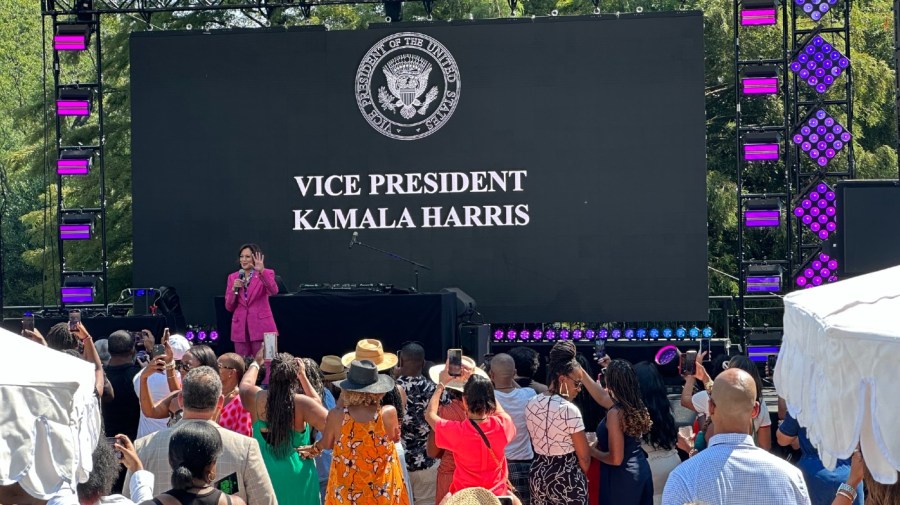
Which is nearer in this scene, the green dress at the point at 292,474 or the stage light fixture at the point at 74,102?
the green dress at the point at 292,474

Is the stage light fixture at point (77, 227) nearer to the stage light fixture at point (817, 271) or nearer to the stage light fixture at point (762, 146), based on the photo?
the stage light fixture at point (762, 146)

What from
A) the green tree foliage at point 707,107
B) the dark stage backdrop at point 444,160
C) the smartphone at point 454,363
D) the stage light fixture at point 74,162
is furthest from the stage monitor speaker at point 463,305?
the green tree foliage at point 707,107

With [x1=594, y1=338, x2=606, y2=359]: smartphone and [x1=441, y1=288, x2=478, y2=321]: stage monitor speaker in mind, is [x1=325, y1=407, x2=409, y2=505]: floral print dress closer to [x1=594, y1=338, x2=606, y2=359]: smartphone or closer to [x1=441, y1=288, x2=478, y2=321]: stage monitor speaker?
[x1=594, y1=338, x2=606, y2=359]: smartphone

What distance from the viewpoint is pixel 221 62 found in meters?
13.4

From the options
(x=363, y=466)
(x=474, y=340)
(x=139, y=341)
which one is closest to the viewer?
(x=363, y=466)

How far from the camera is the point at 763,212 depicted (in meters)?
12.9

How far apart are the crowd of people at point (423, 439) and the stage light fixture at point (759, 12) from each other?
662 cm

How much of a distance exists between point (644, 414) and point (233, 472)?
93.2 inches

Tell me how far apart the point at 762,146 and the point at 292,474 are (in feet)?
27.2

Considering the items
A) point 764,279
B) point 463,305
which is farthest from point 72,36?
point 764,279

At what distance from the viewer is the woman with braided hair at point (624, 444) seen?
6258mm

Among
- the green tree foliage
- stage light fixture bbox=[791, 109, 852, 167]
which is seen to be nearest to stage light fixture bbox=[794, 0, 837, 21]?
stage light fixture bbox=[791, 109, 852, 167]

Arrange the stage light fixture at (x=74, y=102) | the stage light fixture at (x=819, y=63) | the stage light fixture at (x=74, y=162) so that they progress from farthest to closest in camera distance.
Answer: the stage light fixture at (x=74, y=102) → the stage light fixture at (x=74, y=162) → the stage light fixture at (x=819, y=63)

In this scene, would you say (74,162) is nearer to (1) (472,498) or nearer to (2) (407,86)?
(2) (407,86)
